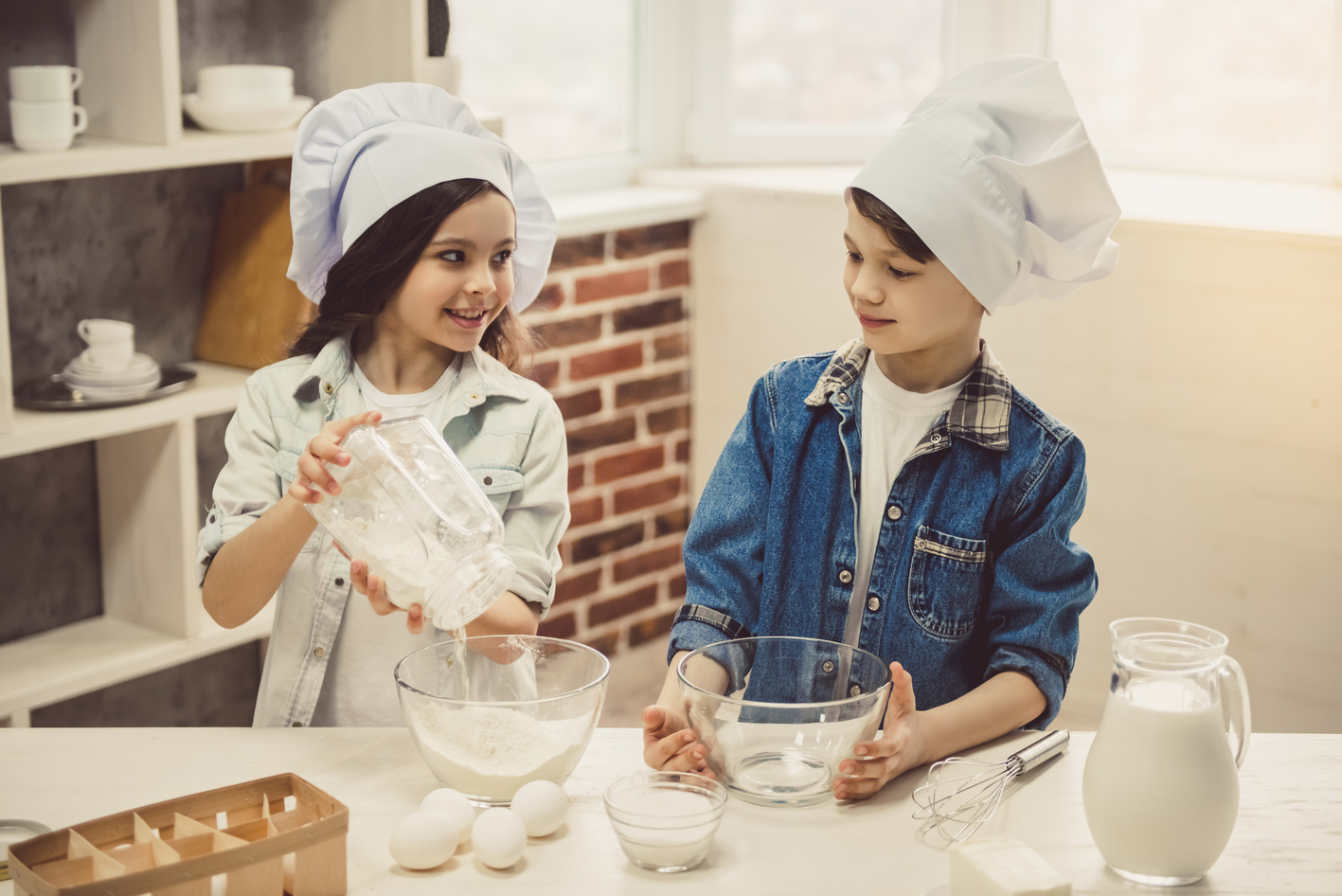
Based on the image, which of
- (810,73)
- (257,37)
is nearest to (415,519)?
(257,37)

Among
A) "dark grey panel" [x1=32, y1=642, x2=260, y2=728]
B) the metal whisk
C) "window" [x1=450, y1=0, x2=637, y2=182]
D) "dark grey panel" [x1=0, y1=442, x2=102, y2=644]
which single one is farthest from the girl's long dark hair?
"window" [x1=450, y1=0, x2=637, y2=182]

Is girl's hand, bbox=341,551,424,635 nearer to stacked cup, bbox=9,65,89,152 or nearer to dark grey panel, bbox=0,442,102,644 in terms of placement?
stacked cup, bbox=9,65,89,152

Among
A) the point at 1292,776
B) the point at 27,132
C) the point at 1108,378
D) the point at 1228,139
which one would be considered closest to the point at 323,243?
the point at 27,132

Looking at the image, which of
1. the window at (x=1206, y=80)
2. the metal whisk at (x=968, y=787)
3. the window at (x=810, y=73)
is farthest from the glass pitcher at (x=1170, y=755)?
the window at (x=810, y=73)

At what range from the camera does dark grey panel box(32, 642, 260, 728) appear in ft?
7.64

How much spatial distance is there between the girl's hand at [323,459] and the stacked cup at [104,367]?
1.03 meters

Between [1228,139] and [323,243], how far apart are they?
213 cm

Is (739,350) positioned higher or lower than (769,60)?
lower

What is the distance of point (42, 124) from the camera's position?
190 cm

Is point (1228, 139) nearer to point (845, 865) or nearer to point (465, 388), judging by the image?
point (465, 388)

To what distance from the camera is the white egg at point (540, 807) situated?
1059 millimetres

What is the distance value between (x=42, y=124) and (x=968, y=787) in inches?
61.5

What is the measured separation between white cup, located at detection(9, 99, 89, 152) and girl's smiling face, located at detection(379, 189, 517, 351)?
0.76 metres

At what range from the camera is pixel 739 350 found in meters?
3.07
